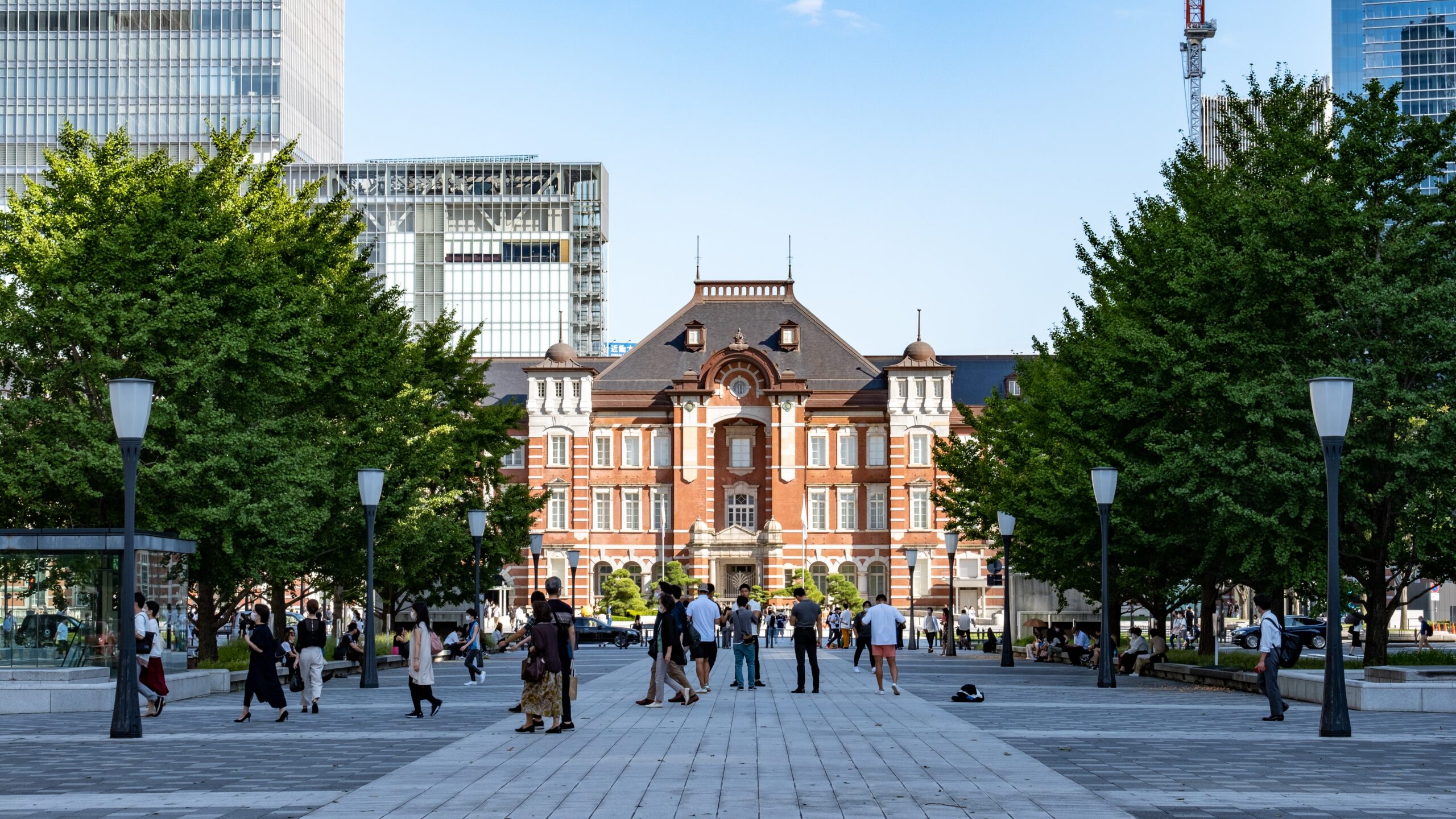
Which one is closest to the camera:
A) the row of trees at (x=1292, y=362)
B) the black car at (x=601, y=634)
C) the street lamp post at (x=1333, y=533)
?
the street lamp post at (x=1333, y=533)

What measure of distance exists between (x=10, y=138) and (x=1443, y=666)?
133561 millimetres

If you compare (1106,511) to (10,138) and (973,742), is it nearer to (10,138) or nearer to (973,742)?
(973,742)

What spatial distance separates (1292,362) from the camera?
2897 centimetres

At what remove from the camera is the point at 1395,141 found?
28.5 metres

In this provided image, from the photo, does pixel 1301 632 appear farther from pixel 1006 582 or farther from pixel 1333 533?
pixel 1333 533

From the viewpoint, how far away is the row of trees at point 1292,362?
88.4 ft

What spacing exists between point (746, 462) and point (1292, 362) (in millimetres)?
56756

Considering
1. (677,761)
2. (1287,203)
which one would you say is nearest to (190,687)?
(677,761)

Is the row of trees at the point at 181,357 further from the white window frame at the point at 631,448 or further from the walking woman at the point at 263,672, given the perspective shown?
the white window frame at the point at 631,448

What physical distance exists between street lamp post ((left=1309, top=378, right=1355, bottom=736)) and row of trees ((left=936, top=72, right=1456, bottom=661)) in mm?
7725

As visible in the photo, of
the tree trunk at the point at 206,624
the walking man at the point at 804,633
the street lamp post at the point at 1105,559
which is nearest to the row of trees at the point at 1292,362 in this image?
the street lamp post at the point at 1105,559

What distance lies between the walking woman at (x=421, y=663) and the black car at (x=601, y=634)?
3741 cm

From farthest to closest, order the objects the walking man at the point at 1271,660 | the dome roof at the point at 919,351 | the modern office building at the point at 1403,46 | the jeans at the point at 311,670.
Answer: the modern office building at the point at 1403,46 → the dome roof at the point at 919,351 → the jeans at the point at 311,670 → the walking man at the point at 1271,660

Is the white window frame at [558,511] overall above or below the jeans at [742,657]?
above
